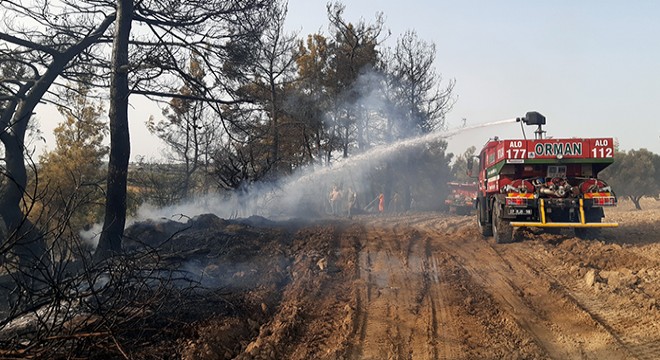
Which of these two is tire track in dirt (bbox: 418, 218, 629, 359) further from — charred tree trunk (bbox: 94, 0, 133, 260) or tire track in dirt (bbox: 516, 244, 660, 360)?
charred tree trunk (bbox: 94, 0, 133, 260)

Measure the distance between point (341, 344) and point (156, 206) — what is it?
17.8 metres

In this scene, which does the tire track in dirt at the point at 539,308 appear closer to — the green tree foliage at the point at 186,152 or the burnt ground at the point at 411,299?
the burnt ground at the point at 411,299

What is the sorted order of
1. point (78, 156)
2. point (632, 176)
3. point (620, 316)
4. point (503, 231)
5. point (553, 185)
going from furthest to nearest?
point (632, 176)
point (78, 156)
point (503, 231)
point (553, 185)
point (620, 316)

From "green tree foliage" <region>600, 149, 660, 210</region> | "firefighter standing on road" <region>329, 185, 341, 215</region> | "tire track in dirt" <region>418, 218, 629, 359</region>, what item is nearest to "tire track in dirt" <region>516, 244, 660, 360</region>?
"tire track in dirt" <region>418, 218, 629, 359</region>

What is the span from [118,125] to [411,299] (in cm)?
667

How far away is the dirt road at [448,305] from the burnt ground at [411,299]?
0.02 metres

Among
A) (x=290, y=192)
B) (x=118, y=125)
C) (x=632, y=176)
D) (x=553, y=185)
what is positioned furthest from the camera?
(x=632, y=176)

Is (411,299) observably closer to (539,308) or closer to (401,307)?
(401,307)

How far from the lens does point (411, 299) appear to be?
27.4 ft

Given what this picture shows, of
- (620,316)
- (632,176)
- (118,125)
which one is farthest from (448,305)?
(632,176)

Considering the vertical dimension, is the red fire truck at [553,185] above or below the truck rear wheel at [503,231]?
above

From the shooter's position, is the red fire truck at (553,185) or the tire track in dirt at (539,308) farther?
the red fire truck at (553,185)

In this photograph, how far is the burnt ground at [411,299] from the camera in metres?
6.22

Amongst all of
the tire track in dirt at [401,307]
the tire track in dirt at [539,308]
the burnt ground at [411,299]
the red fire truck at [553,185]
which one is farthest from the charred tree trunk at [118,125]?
the red fire truck at [553,185]
